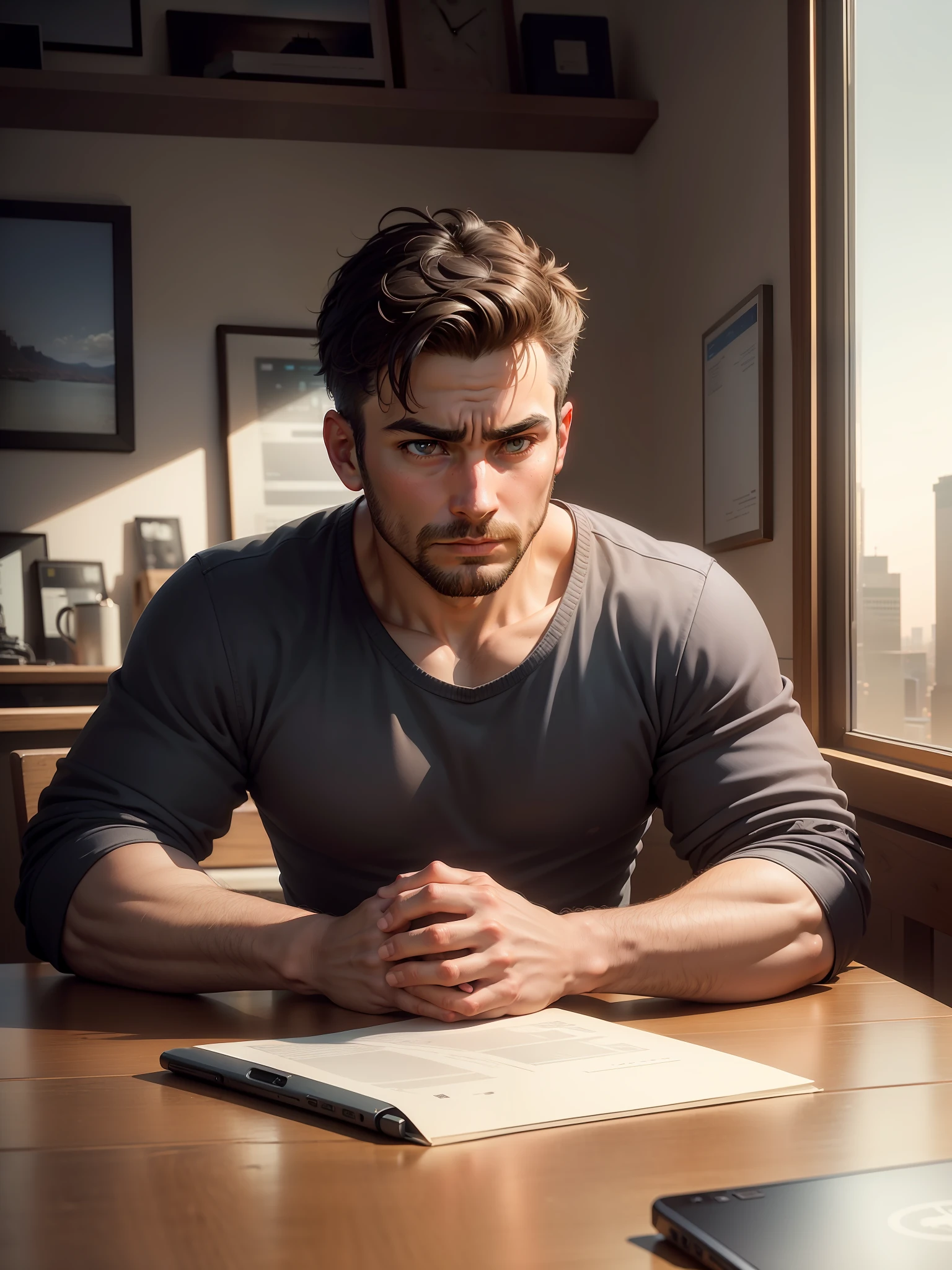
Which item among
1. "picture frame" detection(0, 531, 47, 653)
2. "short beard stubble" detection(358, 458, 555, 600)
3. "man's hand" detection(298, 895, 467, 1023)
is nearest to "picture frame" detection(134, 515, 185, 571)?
"picture frame" detection(0, 531, 47, 653)

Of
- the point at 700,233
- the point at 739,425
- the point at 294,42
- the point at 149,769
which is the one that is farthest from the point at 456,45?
the point at 149,769

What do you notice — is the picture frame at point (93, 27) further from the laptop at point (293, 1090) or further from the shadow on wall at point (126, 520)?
the laptop at point (293, 1090)

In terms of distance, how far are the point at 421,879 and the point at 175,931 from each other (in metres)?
0.24

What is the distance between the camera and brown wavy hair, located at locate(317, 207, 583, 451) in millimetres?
1242

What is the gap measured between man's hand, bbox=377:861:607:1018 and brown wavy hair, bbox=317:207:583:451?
546mm

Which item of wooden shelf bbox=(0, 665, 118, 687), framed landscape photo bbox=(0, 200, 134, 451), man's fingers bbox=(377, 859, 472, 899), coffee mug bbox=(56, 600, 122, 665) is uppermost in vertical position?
framed landscape photo bbox=(0, 200, 134, 451)

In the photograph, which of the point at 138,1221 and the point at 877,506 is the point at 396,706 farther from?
the point at 877,506

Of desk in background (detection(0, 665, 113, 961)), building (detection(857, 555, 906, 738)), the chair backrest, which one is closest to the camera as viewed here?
the chair backrest

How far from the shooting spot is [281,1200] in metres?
0.59

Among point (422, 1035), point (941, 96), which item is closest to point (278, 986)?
point (422, 1035)

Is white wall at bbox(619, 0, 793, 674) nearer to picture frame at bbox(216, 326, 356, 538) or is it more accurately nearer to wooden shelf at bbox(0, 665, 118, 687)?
picture frame at bbox(216, 326, 356, 538)

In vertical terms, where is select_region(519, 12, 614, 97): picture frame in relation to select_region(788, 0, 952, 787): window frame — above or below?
above

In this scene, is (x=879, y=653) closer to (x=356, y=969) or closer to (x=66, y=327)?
(x=356, y=969)

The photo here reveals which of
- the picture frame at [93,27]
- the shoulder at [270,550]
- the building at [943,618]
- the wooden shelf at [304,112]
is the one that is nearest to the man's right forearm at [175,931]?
the shoulder at [270,550]
